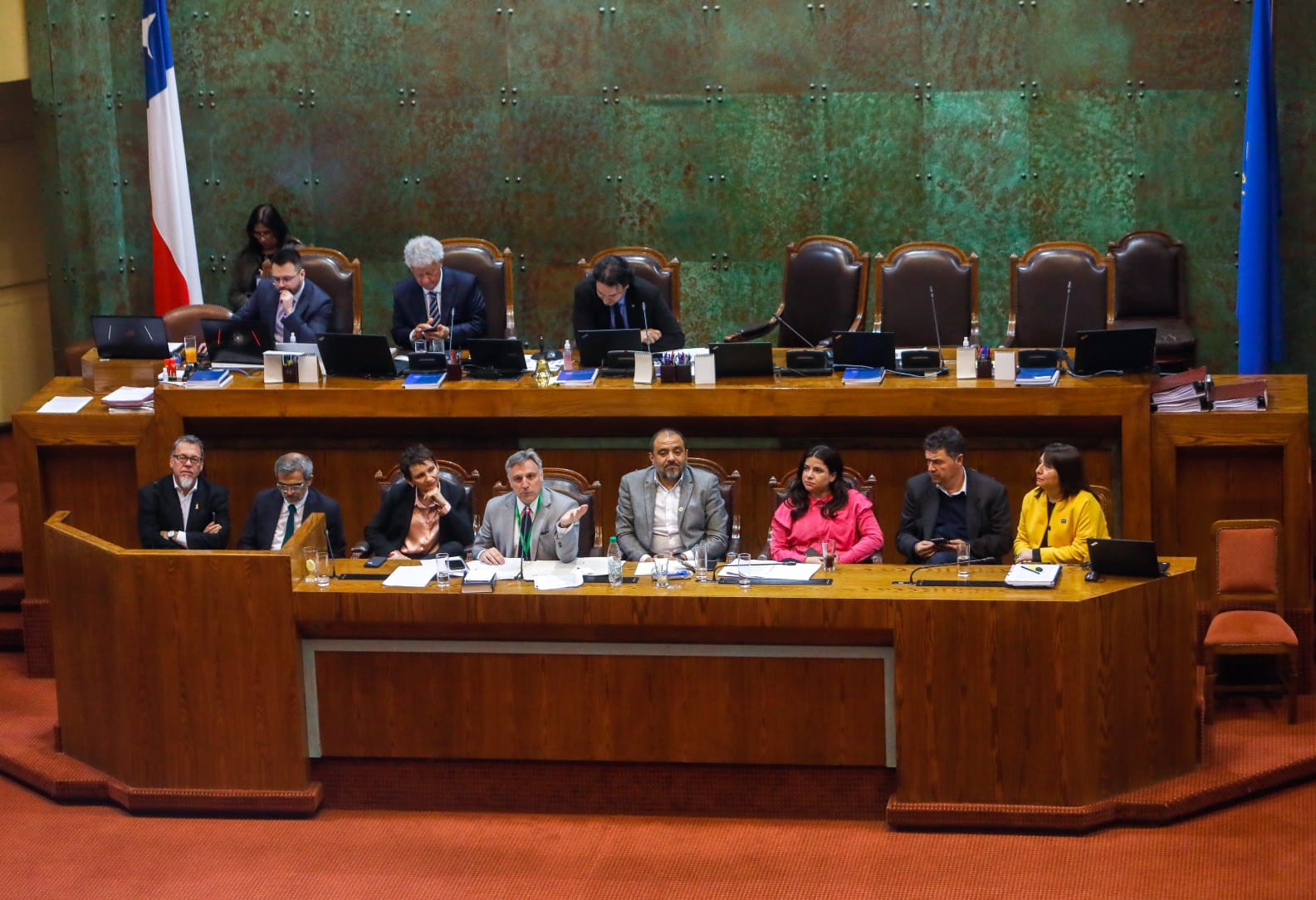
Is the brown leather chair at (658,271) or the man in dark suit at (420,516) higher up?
the brown leather chair at (658,271)

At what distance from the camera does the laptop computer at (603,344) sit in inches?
294

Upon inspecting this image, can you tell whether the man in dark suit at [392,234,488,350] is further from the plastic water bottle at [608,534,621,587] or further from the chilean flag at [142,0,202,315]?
the plastic water bottle at [608,534,621,587]

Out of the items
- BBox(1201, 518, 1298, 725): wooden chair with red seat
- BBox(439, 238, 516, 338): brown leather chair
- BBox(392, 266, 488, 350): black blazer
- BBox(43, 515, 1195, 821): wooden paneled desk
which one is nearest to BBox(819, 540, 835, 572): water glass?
BBox(43, 515, 1195, 821): wooden paneled desk

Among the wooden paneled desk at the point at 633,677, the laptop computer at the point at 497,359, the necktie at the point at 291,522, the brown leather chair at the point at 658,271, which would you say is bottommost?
the wooden paneled desk at the point at 633,677

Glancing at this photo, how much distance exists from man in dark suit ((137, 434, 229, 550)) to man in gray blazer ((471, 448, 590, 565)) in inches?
43.8

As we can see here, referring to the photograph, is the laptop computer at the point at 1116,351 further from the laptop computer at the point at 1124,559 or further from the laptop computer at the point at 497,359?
the laptop computer at the point at 497,359

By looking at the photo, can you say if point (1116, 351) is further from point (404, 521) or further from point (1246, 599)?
point (404, 521)

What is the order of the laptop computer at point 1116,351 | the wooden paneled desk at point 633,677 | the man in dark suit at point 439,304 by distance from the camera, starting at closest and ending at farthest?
the wooden paneled desk at point 633,677 < the laptop computer at point 1116,351 < the man in dark suit at point 439,304

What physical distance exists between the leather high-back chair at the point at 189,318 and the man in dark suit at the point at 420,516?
262cm

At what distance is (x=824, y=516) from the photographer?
640 cm

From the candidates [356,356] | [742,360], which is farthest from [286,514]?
[742,360]

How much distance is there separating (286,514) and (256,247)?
3.11 m

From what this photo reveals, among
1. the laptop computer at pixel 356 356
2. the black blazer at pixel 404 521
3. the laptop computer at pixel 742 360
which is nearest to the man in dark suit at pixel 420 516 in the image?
the black blazer at pixel 404 521

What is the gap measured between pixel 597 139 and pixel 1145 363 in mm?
3694
